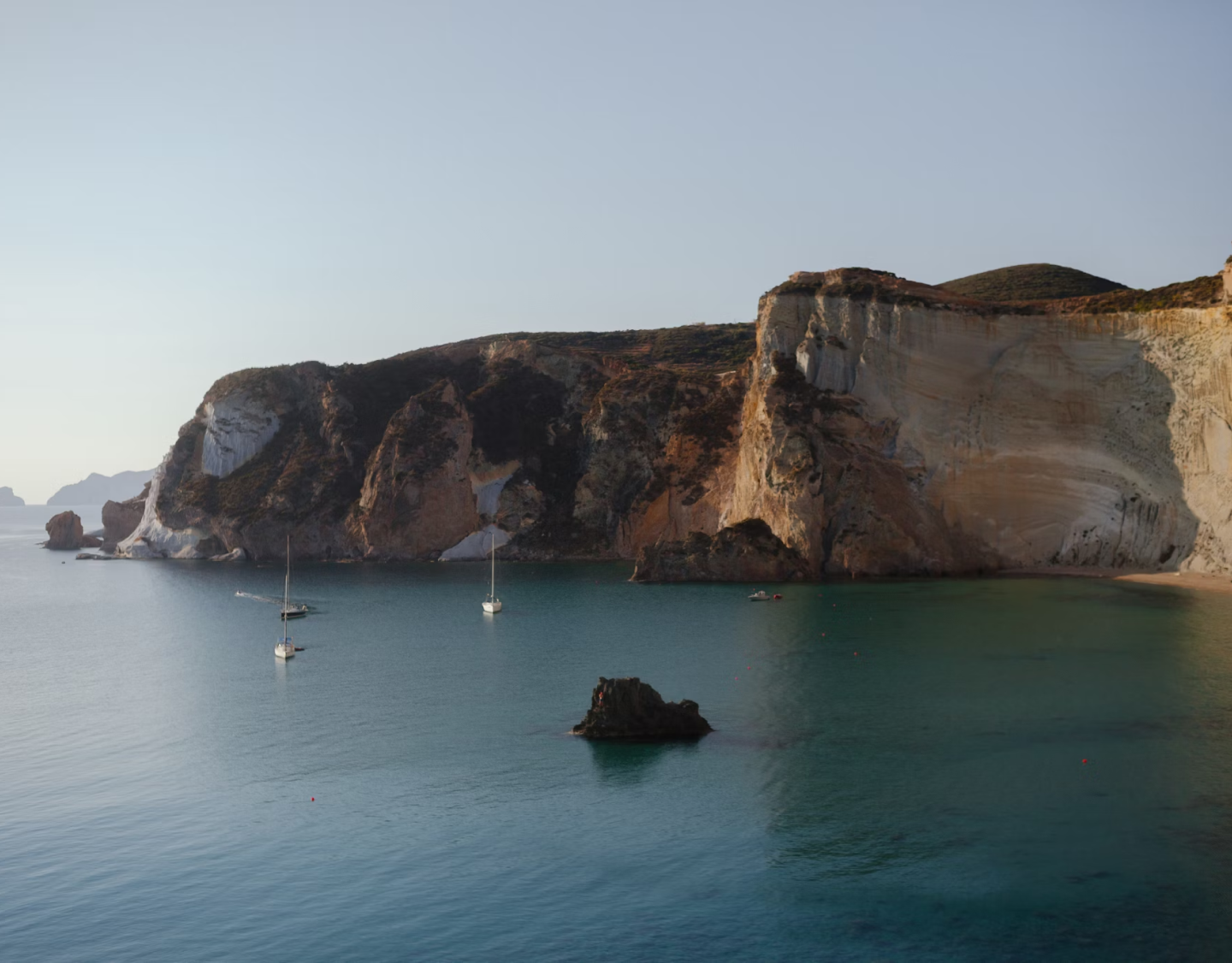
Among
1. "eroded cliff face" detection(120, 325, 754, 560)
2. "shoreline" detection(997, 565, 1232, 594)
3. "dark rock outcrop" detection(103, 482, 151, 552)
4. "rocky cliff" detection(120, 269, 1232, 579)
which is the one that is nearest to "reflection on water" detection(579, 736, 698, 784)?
"shoreline" detection(997, 565, 1232, 594)

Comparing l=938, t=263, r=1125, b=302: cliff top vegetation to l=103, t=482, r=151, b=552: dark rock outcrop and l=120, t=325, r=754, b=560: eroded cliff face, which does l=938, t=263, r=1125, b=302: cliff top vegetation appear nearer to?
l=120, t=325, r=754, b=560: eroded cliff face

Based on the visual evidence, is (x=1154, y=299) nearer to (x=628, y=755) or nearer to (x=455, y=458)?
(x=628, y=755)

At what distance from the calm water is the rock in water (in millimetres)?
854

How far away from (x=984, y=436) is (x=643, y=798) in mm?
65972

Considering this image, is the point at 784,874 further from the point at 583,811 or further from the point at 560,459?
the point at 560,459

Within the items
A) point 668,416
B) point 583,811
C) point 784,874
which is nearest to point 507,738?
point 583,811

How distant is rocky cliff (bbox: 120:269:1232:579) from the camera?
87.2 m

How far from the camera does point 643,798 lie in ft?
117

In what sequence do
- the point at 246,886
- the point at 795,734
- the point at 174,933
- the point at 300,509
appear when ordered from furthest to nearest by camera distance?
the point at 300,509 < the point at 795,734 < the point at 246,886 < the point at 174,933

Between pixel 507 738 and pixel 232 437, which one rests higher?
pixel 232 437

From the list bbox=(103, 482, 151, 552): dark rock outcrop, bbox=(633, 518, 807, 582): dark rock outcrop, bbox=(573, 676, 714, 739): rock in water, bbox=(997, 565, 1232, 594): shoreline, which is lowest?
bbox=(573, 676, 714, 739): rock in water

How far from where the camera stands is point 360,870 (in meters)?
30.1

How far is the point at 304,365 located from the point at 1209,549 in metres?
113

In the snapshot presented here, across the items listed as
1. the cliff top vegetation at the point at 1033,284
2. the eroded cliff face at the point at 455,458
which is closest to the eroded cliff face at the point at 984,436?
the eroded cliff face at the point at 455,458
